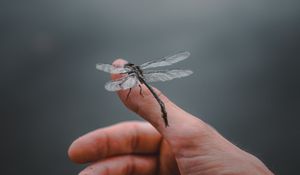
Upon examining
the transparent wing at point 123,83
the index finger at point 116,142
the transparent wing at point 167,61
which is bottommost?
the index finger at point 116,142

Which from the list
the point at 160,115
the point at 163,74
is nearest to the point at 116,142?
the point at 163,74

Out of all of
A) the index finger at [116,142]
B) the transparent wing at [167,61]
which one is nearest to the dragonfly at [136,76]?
the transparent wing at [167,61]

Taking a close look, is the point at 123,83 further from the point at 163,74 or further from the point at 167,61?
the point at 167,61

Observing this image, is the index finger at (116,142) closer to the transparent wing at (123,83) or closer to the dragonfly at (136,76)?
the dragonfly at (136,76)

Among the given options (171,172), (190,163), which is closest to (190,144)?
(190,163)

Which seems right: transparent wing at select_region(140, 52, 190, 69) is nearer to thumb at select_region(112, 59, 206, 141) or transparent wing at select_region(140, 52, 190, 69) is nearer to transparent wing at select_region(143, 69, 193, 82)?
transparent wing at select_region(143, 69, 193, 82)

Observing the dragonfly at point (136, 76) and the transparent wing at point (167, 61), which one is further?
the transparent wing at point (167, 61)

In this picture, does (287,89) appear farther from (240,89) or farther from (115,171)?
(115,171)
